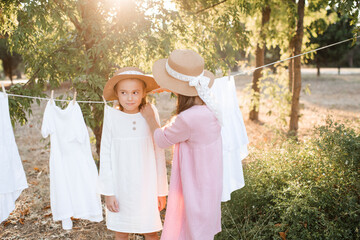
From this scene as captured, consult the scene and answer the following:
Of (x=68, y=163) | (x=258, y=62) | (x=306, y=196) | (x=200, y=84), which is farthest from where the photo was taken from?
(x=258, y=62)

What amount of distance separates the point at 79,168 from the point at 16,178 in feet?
1.52

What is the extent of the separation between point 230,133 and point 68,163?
58.6 inches

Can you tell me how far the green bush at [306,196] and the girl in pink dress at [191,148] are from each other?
88cm

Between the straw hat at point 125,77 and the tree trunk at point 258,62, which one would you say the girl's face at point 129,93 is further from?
the tree trunk at point 258,62

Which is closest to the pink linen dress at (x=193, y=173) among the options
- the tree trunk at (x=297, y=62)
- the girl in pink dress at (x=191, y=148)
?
the girl in pink dress at (x=191, y=148)

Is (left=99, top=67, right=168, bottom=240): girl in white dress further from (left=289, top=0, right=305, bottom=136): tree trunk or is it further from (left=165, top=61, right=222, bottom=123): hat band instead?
(left=289, top=0, right=305, bottom=136): tree trunk

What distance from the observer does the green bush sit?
2621mm

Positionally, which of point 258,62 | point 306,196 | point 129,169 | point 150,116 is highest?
point 258,62

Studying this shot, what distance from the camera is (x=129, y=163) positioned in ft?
7.57

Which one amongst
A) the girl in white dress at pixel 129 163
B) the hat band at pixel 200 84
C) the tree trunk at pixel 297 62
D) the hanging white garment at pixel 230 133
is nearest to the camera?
the hat band at pixel 200 84

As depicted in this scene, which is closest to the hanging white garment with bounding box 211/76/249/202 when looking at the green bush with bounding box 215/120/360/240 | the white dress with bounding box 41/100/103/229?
the green bush with bounding box 215/120/360/240

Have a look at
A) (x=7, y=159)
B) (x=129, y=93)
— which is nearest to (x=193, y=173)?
(x=129, y=93)

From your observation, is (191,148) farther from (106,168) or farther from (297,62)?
(297,62)

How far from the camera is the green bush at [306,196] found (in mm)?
2621
